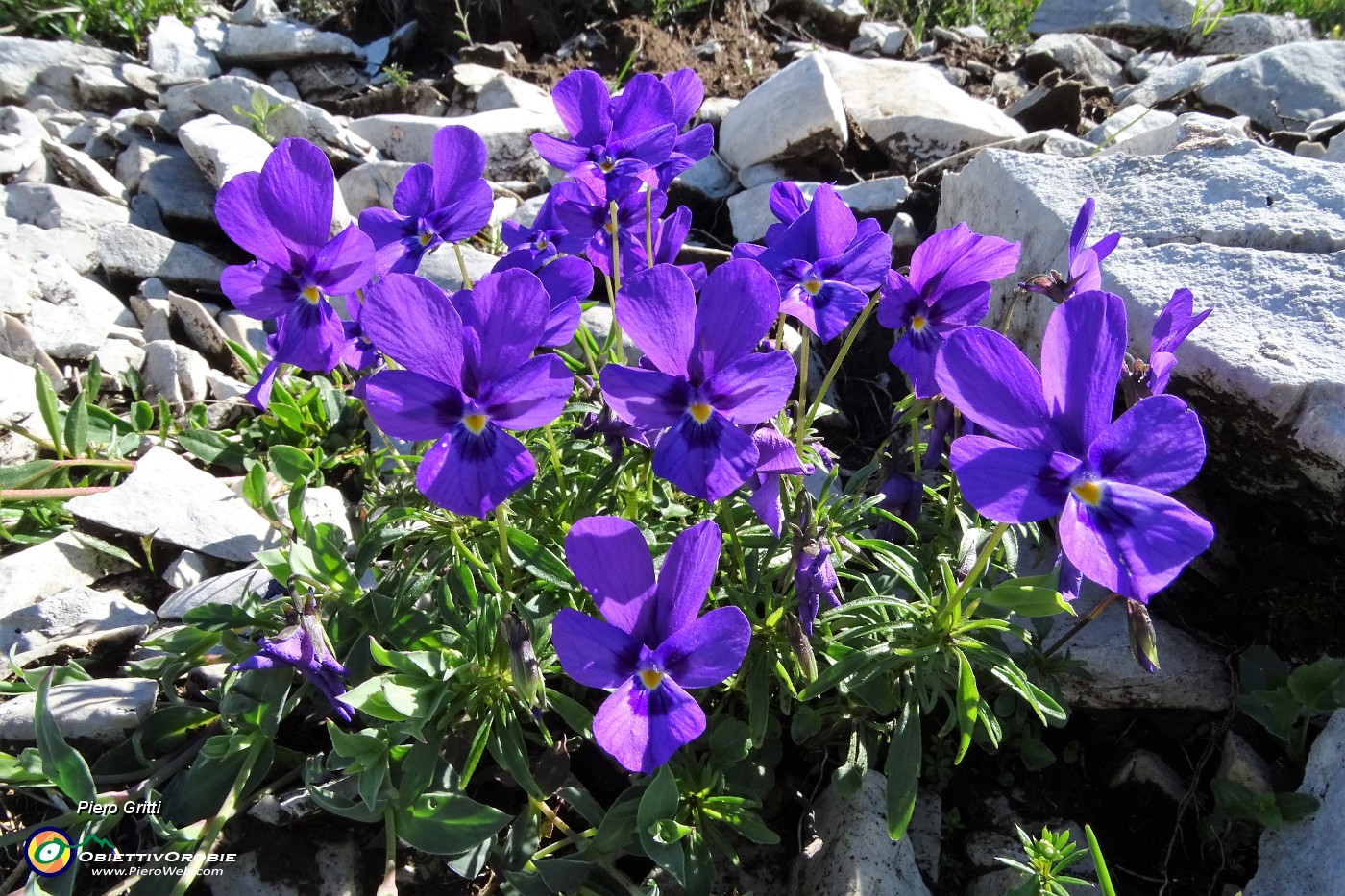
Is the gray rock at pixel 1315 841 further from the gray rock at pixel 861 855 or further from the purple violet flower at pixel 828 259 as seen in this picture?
the purple violet flower at pixel 828 259

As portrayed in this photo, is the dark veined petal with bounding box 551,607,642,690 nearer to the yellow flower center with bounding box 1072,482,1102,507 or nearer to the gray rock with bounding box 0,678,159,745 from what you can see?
the yellow flower center with bounding box 1072,482,1102,507

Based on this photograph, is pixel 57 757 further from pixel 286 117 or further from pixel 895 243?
pixel 286 117

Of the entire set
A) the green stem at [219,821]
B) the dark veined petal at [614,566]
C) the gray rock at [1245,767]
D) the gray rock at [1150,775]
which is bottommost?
the gray rock at [1150,775]

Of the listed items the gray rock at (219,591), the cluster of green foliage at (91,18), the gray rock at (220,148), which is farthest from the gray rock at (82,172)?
the gray rock at (219,591)

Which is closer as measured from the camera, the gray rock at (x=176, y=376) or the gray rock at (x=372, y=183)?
the gray rock at (x=176, y=376)

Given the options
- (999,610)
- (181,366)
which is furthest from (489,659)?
(181,366)

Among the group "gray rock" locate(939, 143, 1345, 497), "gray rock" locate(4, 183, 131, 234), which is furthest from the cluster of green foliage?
"gray rock" locate(939, 143, 1345, 497)
